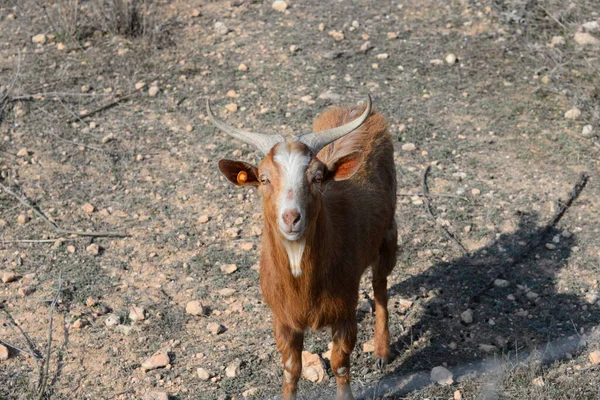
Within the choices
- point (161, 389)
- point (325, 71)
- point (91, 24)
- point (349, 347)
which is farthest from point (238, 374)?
point (91, 24)

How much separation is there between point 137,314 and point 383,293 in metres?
2.10

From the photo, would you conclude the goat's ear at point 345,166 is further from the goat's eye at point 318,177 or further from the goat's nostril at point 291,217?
the goat's nostril at point 291,217

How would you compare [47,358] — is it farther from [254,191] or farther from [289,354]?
[254,191]

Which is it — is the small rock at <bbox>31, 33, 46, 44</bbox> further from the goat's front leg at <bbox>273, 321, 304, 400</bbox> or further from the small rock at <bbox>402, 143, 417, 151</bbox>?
the goat's front leg at <bbox>273, 321, 304, 400</bbox>

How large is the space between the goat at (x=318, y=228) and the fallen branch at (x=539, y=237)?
3.94 ft

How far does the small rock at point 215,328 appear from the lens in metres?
6.69

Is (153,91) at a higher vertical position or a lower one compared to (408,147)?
lower

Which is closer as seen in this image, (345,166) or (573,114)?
(345,166)

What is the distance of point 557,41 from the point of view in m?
10.3

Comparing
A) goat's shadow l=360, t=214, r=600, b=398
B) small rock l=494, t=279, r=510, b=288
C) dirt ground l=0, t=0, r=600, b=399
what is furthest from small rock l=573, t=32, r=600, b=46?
small rock l=494, t=279, r=510, b=288

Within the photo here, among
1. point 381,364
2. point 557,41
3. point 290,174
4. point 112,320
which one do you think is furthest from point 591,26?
point 112,320

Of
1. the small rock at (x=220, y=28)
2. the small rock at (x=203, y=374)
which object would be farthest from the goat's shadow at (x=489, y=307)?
the small rock at (x=220, y=28)

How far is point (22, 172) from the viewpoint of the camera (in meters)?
8.70

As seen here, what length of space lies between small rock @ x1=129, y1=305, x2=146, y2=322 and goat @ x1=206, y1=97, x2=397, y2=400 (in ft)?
5.24
